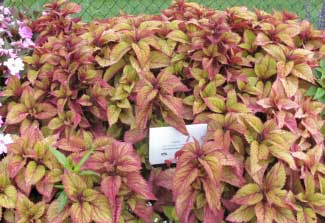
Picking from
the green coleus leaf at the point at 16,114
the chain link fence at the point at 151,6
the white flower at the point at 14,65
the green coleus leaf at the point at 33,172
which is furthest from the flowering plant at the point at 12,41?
the chain link fence at the point at 151,6

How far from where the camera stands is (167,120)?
1.71 m

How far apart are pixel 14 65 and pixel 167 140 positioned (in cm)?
66

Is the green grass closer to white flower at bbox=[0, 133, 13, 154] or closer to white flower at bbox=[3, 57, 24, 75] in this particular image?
white flower at bbox=[3, 57, 24, 75]

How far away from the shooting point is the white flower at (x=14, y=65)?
1872mm

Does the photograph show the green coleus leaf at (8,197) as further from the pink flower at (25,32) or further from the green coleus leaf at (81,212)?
the pink flower at (25,32)

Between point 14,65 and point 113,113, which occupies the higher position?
point 14,65

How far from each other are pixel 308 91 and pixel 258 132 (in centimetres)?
39

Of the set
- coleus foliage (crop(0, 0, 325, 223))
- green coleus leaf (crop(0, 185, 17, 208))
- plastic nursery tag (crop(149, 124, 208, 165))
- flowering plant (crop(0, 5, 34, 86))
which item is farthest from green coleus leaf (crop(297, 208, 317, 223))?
flowering plant (crop(0, 5, 34, 86))

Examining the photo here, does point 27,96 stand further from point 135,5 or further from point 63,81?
point 135,5

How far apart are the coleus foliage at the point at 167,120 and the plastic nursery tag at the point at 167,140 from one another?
0.04m

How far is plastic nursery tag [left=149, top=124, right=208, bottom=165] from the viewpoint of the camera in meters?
1.70

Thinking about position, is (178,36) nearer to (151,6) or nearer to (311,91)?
(311,91)

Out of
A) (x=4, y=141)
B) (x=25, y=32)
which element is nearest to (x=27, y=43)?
(x=25, y=32)

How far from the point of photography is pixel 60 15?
2100 millimetres
